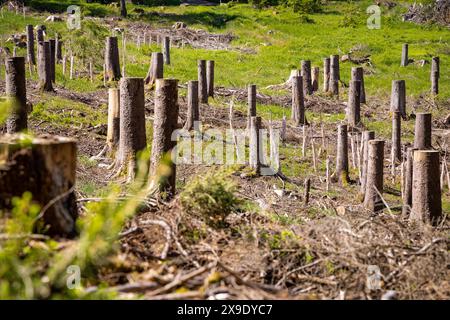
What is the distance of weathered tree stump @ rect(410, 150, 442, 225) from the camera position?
9.69 metres

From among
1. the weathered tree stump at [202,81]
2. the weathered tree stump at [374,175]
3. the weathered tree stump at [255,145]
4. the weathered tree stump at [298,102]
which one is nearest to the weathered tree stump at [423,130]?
the weathered tree stump at [374,175]

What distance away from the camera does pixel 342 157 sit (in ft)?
50.8

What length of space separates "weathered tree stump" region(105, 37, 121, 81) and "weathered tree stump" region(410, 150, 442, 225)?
1422cm

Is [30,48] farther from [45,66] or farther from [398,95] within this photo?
[398,95]

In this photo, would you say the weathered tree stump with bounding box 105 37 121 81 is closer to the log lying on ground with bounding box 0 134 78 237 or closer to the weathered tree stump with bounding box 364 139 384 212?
the weathered tree stump with bounding box 364 139 384 212

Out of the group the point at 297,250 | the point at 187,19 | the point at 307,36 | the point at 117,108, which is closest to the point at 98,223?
the point at 297,250

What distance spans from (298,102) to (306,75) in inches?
182

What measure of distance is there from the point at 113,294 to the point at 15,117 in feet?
22.8

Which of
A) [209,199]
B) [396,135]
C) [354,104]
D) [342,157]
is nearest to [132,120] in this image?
[209,199]

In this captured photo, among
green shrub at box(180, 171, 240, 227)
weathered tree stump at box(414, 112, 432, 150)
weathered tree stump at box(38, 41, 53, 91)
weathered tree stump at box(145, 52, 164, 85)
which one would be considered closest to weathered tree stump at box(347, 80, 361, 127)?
weathered tree stump at box(145, 52, 164, 85)

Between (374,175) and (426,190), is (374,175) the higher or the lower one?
the lower one

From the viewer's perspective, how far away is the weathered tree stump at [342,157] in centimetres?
1537

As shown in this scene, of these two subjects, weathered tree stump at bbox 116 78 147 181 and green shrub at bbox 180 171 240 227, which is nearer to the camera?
green shrub at bbox 180 171 240 227
